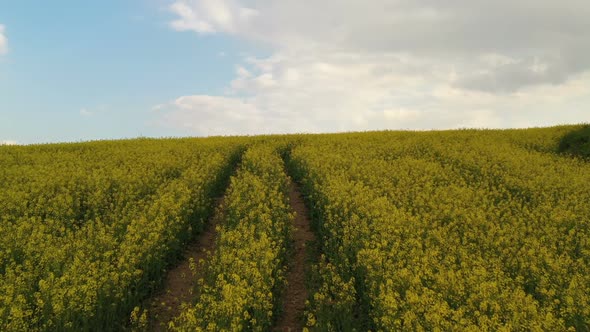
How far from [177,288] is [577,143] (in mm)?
24142

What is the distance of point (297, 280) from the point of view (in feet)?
37.6

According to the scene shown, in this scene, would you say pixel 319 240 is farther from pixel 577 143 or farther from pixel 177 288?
pixel 577 143

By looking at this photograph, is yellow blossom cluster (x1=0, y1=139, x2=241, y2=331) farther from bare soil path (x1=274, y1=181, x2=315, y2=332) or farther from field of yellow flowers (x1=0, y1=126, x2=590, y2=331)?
bare soil path (x1=274, y1=181, x2=315, y2=332)

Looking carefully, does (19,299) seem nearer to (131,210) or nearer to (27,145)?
(131,210)

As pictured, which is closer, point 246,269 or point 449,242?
point 246,269

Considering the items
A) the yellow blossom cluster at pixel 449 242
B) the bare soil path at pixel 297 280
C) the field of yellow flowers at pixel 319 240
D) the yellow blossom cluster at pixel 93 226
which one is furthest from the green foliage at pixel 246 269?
the yellow blossom cluster at pixel 93 226

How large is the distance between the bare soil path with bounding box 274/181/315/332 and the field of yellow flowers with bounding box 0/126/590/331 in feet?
1.18

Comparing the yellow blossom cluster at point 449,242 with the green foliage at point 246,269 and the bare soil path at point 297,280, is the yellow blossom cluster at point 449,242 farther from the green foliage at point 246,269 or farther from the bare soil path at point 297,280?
the green foliage at point 246,269

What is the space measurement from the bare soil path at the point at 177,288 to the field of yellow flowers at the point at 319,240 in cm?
31

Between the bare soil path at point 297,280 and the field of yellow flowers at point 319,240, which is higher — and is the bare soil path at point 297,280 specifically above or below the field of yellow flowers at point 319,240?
below

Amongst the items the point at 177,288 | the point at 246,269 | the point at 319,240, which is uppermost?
the point at 246,269

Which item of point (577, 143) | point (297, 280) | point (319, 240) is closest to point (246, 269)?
point (297, 280)

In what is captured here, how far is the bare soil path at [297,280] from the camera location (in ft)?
32.1

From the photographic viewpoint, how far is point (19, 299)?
314 inches
